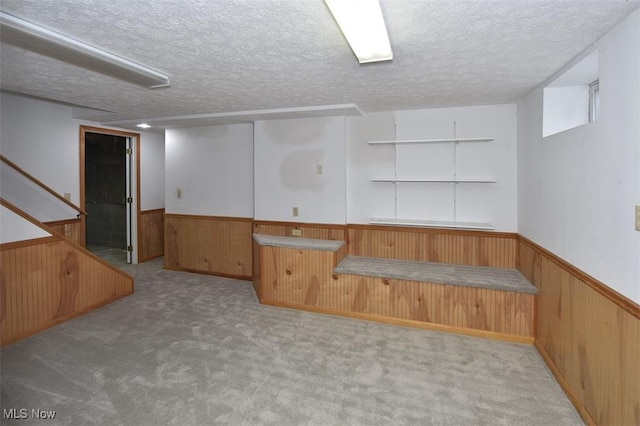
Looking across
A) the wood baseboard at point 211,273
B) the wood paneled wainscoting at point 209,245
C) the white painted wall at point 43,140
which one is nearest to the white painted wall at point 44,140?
the white painted wall at point 43,140

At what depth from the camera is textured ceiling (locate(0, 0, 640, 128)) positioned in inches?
60.3

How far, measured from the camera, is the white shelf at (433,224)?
10.9ft

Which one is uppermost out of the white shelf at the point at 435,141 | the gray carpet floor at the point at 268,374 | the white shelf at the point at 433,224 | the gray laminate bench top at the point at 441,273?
the white shelf at the point at 435,141

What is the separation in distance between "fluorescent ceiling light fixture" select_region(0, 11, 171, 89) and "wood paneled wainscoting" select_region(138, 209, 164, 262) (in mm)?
3351

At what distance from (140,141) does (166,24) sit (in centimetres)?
413

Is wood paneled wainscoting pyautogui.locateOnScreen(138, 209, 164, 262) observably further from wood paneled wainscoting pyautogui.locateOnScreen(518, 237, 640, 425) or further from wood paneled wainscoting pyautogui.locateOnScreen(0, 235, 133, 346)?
wood paneled wainscoting pyautogui.locateOnScreen(518, 237, 640, 425)

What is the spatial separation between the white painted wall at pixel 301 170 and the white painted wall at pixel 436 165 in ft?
0.62

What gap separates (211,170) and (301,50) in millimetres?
3089

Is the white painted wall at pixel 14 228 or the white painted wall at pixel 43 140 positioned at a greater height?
the white painted wall at pixel 43 140

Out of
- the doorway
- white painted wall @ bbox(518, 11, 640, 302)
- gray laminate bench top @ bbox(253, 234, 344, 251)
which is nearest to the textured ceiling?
white painted wall @ bbox(518, 11, 640, 302)

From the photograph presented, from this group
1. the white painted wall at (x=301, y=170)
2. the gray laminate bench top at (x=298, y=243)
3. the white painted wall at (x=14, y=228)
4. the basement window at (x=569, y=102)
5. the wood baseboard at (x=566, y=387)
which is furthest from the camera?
the white painted wall at (x=301, y=170)

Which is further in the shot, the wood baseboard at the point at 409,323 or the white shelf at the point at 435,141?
the white shelf at the point at 435,141

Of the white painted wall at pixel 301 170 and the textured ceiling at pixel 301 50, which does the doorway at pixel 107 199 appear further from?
the textured ceiling at pixel 301 50

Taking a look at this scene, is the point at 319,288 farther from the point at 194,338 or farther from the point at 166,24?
the point at 166,24
